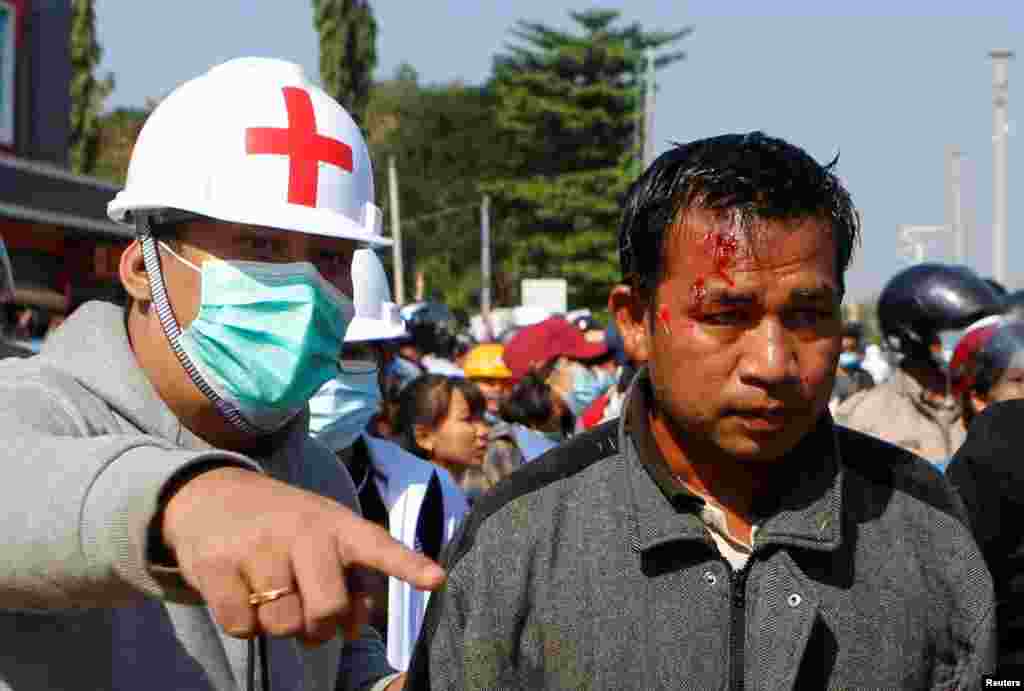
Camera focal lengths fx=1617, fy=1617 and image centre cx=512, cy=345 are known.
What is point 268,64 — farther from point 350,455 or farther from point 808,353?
point 350,455

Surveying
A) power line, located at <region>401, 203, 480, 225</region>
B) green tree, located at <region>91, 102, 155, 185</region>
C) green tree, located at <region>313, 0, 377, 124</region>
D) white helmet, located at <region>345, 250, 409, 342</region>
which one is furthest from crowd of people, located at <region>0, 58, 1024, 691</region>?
power line, located at <region>401, 203, 480, 225</region>

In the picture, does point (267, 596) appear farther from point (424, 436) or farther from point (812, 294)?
point (424, 436)

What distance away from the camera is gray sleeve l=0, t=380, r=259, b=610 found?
1.50 meters

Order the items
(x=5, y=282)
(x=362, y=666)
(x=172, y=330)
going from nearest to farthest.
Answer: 1. (x=172, y=330)
2. (x=362, y=666)
3. (x=5, y=282)

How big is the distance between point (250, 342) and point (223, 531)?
1.32 metres

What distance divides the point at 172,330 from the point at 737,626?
1039 mm

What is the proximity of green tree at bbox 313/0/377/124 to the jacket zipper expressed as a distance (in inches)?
2195

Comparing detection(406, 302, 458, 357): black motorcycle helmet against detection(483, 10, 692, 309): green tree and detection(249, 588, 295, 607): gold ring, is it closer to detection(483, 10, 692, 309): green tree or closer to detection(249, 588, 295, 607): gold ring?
detection(249, 588, 295, 607): gold ring

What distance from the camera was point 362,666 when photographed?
9.63ft

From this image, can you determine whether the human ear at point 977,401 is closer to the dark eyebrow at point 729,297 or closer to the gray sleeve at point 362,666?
the dark eyebrow at point 729,297

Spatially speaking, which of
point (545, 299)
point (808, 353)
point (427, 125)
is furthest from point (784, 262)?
point (427, 125)

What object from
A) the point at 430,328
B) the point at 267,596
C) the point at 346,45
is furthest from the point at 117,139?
the point at 267,596

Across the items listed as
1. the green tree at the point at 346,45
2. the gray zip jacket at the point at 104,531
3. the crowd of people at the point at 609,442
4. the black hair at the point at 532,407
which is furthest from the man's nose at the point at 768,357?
the green tree at the point at 346,45

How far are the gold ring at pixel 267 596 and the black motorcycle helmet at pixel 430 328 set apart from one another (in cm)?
1053
